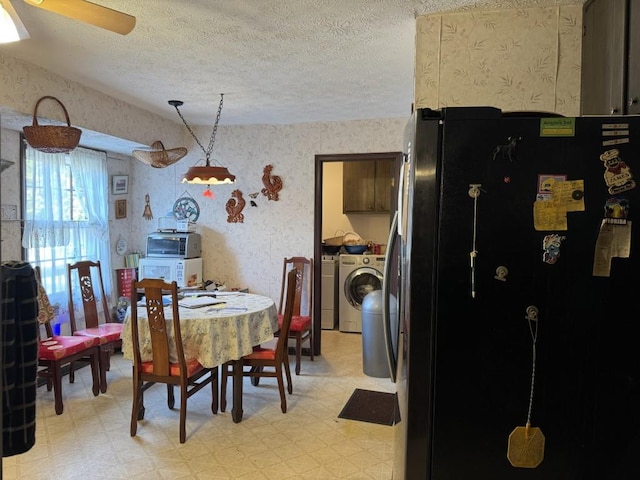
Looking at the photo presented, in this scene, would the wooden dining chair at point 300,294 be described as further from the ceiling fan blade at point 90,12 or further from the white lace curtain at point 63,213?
the ceiling fan blade at point 90,12

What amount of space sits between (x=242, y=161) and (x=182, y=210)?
2.94 ft

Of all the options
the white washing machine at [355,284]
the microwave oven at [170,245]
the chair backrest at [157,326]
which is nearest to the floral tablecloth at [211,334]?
the chair backrest at [157,326]

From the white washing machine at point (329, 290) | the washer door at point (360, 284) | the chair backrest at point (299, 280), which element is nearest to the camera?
the chair backrest at point (299, 280)

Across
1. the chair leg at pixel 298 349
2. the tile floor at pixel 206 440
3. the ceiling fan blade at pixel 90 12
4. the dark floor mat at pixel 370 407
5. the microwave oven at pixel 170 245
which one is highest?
the ceiling fan blade at pixel 90 12

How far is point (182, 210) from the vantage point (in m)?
4.97

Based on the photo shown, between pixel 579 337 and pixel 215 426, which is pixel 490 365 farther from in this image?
pixel 215 426

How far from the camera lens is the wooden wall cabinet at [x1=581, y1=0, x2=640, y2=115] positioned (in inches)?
60.2

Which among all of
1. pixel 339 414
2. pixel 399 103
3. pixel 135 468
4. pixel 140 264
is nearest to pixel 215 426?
pixel 135 468

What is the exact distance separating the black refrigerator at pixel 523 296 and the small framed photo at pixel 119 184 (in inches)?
171

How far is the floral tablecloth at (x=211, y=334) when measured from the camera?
2990 millimetres

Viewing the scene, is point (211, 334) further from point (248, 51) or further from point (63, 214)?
point (63, 214)

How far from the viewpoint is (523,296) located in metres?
1.23

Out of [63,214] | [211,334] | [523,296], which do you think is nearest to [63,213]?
[63,214]

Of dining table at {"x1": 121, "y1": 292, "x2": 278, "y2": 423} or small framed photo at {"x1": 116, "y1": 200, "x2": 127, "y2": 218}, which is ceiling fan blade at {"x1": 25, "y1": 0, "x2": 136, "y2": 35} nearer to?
dining table at {"x1": 121, "y1": 292, "x2": 278, "y2": 423}
